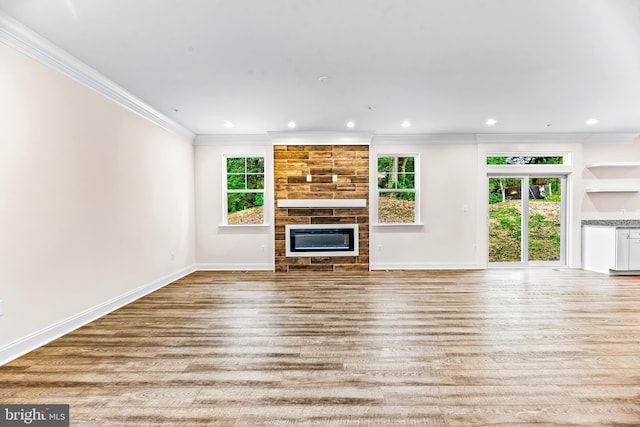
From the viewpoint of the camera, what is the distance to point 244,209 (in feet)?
22.7

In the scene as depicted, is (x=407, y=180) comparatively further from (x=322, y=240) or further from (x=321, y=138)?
(x=322, y=240)

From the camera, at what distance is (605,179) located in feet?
22.1

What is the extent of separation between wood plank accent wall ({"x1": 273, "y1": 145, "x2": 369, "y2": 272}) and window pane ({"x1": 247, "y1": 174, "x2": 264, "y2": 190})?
0.49 meters

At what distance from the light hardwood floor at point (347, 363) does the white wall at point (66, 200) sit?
0.39 metres

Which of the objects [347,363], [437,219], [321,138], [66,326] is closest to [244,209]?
[321,138]

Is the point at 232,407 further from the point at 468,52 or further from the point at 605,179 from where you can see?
the point at 605,179

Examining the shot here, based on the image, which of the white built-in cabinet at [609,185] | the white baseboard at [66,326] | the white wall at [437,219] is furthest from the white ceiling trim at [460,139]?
the white baseboard at [66,326]

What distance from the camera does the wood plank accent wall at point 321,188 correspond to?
21.5 feet

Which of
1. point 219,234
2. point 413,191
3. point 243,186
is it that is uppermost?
point 243,186

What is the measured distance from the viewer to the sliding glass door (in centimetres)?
681

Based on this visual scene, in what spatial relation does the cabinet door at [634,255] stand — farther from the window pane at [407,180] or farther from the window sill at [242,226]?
the window sill at [242,226]

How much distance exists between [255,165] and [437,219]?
373 cm

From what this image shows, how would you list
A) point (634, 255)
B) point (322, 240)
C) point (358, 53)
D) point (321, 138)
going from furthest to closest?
point (322, 240) → point (321, 138) → point (634, 255) → point (358, 53)

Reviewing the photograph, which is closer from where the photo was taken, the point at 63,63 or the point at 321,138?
the point at 63,63
